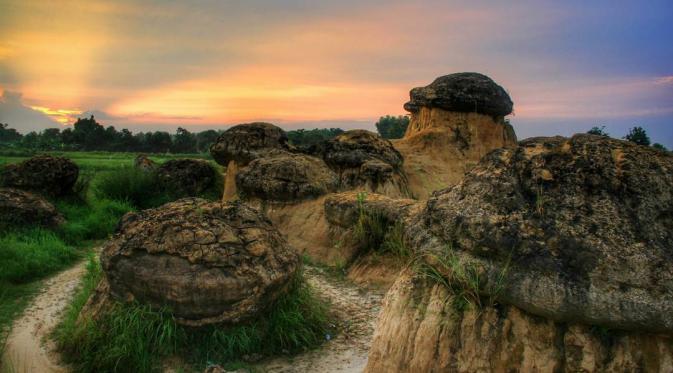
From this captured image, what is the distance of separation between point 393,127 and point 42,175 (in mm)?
30555

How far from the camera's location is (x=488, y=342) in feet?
10.9

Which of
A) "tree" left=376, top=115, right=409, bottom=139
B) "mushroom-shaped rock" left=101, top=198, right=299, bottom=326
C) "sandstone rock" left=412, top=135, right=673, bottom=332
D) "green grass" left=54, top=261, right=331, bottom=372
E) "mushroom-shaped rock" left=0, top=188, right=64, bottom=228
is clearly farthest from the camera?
"tree" left=376, top=115, right=409, bottom=139

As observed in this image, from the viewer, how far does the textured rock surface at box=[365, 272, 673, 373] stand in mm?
3039

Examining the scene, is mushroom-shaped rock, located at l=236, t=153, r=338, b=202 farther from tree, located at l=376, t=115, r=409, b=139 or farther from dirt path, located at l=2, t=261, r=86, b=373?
tree, located at l=376, t=115, r=409, b=139

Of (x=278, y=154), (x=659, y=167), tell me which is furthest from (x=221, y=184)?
(x=659, y=167)

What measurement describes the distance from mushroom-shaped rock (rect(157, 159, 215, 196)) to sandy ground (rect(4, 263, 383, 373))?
242 inches

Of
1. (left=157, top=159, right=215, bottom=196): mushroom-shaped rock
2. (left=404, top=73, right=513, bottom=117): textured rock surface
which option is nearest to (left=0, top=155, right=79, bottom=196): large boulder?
(left=157, top=159, right=215, bottom=196): mushroom-shaped rock

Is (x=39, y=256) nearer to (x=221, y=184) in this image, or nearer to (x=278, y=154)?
(x=278, y=154)

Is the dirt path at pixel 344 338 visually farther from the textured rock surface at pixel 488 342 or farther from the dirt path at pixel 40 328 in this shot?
the dirt path at pixel 40 328

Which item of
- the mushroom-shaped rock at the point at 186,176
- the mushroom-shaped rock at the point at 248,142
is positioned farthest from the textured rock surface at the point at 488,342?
A: the mushroom-shaped rock at the point at 186,176

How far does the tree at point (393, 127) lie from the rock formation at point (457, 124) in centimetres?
1747

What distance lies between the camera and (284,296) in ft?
17.5

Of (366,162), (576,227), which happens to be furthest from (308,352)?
(366,162)

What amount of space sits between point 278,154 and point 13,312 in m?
5.89
